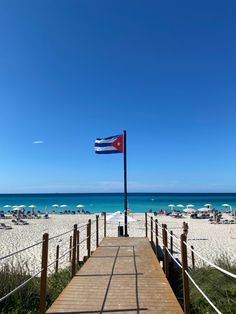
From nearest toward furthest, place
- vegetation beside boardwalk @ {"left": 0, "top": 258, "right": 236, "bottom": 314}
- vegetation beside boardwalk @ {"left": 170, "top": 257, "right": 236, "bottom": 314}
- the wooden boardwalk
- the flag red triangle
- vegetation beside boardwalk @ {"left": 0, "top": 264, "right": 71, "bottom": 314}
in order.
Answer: the wooden boardwalk < vegetation beside boardwalk @ {"left": 170, "top": 257, "right": 236, "bottom": 314} < vegetation beside boardwalk @ {"left": 0, "top": 258, "right": 236, "bottom": 314} < vegetation beside boardwalk @ {"left": 0, "top": 264, "right": 71, "bottom": 314} < the flag red triangle

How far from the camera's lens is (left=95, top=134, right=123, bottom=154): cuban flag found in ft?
46.1

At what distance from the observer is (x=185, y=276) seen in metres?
4.18

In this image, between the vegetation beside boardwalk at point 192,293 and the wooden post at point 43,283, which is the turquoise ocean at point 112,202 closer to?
the vegetation beside boardwalk at point 192,293

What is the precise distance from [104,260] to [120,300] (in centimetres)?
312

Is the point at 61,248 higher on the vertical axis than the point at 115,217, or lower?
lower

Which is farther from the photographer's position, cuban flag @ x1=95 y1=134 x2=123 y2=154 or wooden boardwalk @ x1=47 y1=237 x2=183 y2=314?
cuban flag @ x1=95 y1=134 x2=123 y2=154

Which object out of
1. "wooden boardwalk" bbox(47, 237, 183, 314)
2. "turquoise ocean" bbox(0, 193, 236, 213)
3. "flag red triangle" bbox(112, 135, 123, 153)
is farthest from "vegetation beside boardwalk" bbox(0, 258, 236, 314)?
"turquoise ocean" bbox(0, 193, 236, 213)

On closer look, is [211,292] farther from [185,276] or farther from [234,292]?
[185,276]

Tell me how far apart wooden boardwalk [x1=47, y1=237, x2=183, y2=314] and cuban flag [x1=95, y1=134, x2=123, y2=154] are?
6.44 meters

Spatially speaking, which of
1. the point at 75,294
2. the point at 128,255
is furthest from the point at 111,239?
the point at 75,294

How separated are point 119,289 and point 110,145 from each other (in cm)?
929

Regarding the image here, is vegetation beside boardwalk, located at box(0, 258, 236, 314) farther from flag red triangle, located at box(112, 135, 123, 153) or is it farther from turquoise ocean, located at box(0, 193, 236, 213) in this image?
turquoise ocean, located at box(0, 193, 236, 213)

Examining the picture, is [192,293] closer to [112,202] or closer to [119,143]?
[119,143]

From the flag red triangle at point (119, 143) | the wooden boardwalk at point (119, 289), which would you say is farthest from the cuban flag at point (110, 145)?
the wooden boardwalk at point (119, 289)
